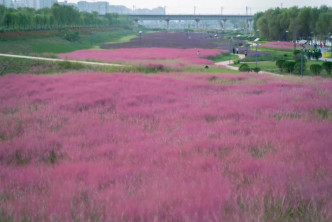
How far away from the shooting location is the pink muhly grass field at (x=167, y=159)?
5.12 m

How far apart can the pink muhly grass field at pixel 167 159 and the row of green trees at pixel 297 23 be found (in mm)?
61777

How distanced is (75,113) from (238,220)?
35.2 ft

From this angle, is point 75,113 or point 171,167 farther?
point 75,113

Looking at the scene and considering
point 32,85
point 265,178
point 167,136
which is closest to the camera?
point 265,178

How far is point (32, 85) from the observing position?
22094mm

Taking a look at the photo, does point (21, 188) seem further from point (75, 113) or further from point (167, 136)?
point (75, 113)

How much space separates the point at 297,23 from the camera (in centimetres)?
8112

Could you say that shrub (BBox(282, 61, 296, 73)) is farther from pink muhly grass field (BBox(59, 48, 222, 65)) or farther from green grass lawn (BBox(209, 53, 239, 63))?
green grass lawn (BBox(209, 53, 239, 63))

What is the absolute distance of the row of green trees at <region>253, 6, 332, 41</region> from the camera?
7350 centimetres

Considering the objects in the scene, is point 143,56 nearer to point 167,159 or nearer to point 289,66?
point 289,66

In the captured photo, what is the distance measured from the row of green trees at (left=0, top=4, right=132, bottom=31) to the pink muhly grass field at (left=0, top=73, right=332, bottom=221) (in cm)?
5942

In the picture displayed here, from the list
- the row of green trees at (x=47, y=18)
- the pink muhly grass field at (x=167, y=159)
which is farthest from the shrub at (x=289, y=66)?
the row of green trees at (x=47, y=18)

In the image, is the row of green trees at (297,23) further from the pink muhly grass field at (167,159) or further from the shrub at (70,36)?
the pink muhly grass field at (167,159)

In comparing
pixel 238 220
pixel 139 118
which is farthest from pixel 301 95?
pixel 238 220
